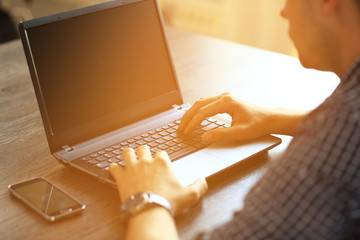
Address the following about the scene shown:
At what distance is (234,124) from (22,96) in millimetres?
727

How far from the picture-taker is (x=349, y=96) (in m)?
0.71

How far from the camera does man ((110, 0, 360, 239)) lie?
0.69m

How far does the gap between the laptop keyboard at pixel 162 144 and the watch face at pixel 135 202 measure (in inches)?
6.2

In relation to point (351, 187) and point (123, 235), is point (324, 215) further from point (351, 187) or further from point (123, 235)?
point (123, 235)

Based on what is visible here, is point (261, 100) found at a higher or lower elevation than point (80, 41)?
lower

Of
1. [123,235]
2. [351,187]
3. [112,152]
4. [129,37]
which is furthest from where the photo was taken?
[129,37]

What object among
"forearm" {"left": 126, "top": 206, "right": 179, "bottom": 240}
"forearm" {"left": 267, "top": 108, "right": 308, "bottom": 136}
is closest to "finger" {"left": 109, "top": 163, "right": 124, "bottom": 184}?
"forearm" {"left": 126, "top": 206, "right": 179, "bottom": 240}

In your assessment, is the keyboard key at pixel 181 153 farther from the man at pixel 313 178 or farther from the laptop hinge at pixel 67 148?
the laptop hinge at pixel 67 148

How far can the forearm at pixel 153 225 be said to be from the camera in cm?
77

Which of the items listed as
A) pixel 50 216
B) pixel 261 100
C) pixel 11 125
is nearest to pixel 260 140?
pixel 261 100

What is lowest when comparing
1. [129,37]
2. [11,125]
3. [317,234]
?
[317,234]

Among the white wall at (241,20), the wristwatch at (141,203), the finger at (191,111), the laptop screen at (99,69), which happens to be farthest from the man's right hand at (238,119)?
the white wall at (241,20)

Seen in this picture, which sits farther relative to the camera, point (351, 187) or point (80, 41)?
point (80, 41)

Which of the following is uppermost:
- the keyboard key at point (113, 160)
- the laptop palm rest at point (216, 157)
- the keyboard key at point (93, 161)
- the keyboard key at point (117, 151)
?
the keyboard key at point (117, 151)
